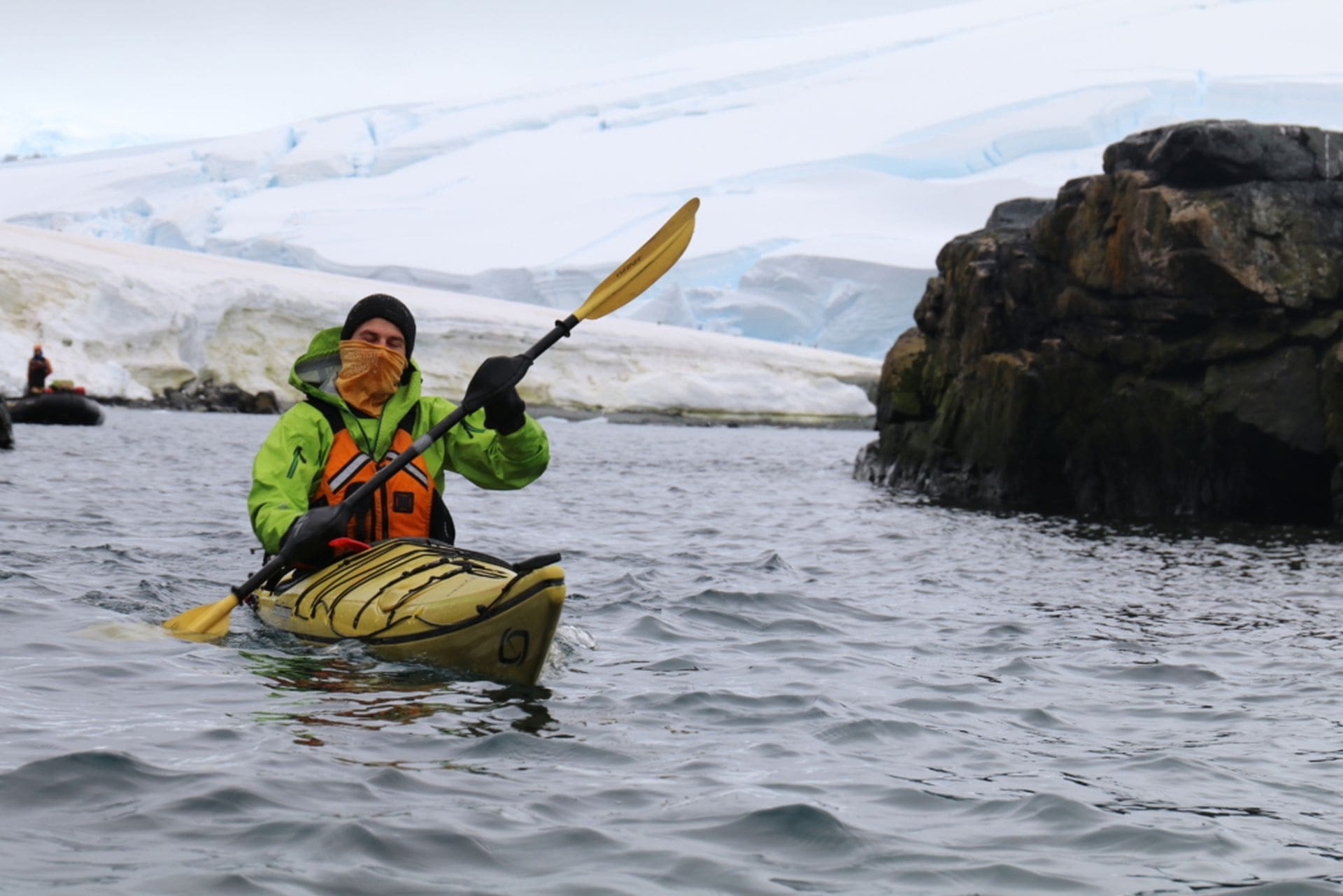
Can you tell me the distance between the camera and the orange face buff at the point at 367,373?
6.31m

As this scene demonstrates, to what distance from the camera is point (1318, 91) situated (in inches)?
2372

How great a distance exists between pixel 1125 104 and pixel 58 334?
1791 inches

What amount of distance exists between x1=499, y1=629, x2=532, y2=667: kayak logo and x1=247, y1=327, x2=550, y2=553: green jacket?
1110 mm

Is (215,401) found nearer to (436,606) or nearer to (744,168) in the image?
(436,606)

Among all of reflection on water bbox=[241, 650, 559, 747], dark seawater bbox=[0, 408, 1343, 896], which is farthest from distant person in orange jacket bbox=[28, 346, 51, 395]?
reflection on water bbox=[241, 650, 559, 747]

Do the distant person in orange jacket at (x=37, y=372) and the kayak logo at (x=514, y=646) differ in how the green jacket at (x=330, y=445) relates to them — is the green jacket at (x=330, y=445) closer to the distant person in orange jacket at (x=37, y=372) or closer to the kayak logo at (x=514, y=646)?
the kayak logo at (x=514, y=646)

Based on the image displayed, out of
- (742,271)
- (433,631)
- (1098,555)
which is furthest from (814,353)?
(433,631)

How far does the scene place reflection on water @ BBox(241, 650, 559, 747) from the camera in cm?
471

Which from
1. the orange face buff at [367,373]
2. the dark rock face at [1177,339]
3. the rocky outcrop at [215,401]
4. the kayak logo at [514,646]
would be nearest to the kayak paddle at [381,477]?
the orange face buff at [367,373]

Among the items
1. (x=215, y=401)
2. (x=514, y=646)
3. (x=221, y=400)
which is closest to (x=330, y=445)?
(x=514, y=646)

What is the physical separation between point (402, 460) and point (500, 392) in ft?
1.76

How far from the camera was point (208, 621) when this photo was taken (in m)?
6.29

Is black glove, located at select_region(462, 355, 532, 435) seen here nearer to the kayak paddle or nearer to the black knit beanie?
the kayak paddle

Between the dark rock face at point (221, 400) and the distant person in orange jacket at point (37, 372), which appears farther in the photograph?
the dark rock face at point (221, 400)
